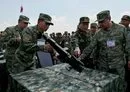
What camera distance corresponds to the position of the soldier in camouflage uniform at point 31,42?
517 cm

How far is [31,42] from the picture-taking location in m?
5.43

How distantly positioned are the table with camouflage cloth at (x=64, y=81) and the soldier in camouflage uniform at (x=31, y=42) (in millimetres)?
1518

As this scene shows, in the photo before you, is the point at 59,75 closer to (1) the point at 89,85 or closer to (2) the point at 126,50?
(1) the point at 89,85

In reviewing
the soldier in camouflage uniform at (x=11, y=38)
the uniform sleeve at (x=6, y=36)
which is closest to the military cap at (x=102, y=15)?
the soldier in camouflage uniform at (x=11, y=38)

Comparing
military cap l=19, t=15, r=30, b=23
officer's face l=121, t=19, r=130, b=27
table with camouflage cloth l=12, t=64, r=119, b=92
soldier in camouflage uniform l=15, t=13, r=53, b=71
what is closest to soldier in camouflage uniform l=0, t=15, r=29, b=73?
military cap l=19, t=15, r=30, b=23

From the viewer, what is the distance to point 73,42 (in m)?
6.75

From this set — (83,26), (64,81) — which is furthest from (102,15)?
(64,81)

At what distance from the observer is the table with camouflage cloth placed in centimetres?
288

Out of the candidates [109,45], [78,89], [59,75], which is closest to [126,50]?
[109,45]

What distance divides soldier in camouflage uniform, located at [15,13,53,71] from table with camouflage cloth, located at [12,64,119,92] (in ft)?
4.98

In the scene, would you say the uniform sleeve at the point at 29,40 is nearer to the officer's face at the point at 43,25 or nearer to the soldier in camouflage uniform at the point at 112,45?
the officer's face at the point at 43,25

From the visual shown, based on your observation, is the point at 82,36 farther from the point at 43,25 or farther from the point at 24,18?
the point at 43,25

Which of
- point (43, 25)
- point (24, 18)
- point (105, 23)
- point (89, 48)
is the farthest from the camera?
point (24, 18)

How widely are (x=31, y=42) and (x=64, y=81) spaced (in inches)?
97.2
